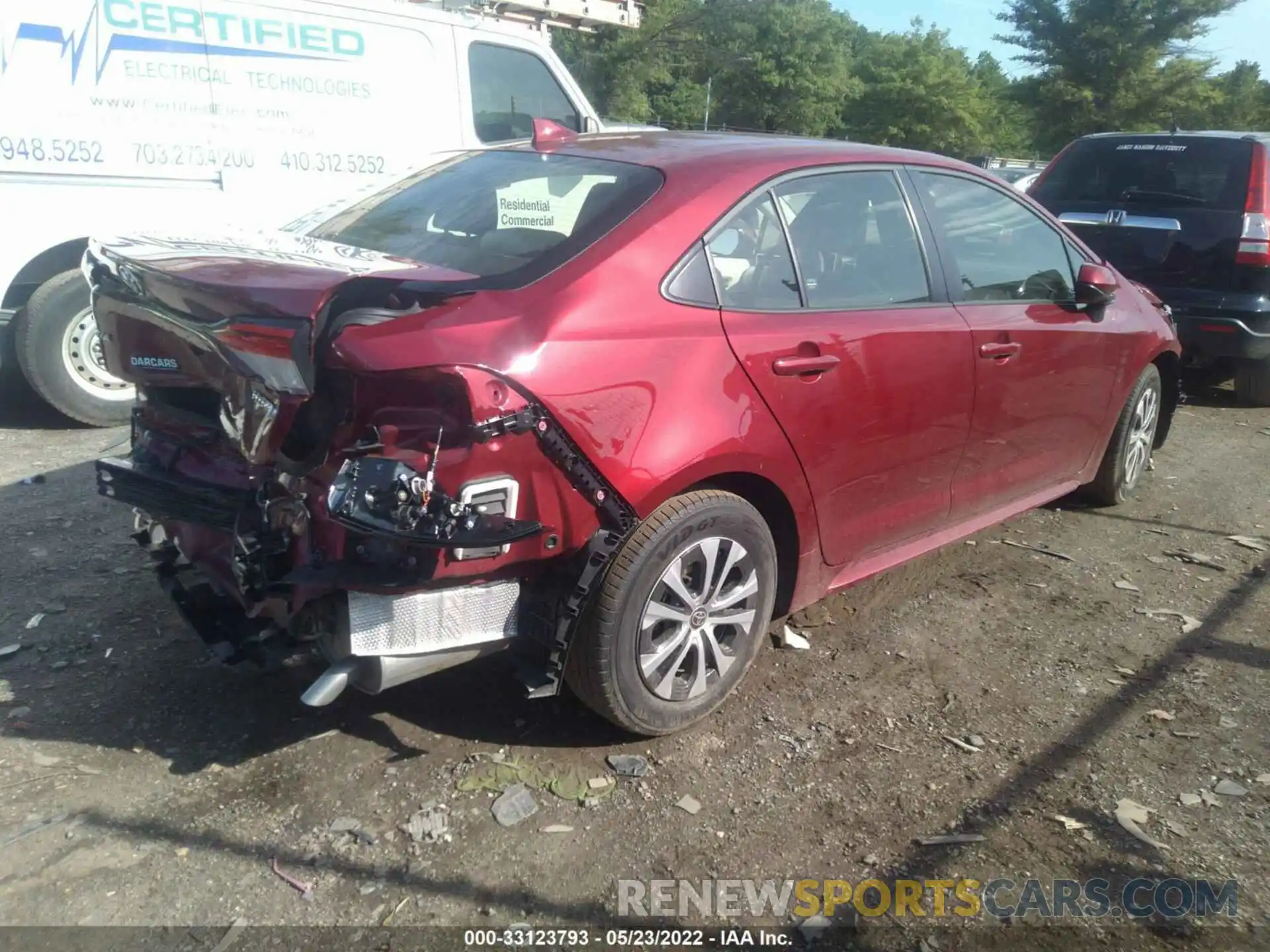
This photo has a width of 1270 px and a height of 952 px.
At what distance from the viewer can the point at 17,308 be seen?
239 inches

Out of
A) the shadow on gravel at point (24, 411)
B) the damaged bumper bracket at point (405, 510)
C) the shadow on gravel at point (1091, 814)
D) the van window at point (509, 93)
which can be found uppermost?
the van window at point (509, 93)

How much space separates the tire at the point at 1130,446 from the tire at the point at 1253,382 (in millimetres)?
2505

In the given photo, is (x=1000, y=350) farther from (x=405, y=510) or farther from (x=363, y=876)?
(x=363, y=876)

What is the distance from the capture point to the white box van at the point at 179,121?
577 centimetres

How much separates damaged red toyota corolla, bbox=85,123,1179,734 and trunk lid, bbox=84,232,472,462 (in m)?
0.01

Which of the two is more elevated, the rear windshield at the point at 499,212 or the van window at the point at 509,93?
the van window at the point at 509,93

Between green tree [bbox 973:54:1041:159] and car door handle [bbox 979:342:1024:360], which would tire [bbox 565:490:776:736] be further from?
green tree [bbox 973:54:1041:159]

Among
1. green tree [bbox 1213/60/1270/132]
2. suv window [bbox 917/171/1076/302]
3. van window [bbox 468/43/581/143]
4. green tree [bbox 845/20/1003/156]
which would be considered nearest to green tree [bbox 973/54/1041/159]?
green tree [bbox 845/20/1003/156]

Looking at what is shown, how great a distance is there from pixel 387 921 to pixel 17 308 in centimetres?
501

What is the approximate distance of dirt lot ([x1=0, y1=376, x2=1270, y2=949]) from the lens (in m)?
2.62

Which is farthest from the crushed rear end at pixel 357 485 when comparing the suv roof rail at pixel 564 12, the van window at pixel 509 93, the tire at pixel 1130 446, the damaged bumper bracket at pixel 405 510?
the suv roof rail at pixel 564 12

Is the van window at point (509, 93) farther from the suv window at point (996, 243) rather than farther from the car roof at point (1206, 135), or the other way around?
the car roof at point (1206, 135)

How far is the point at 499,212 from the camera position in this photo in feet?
11.3
